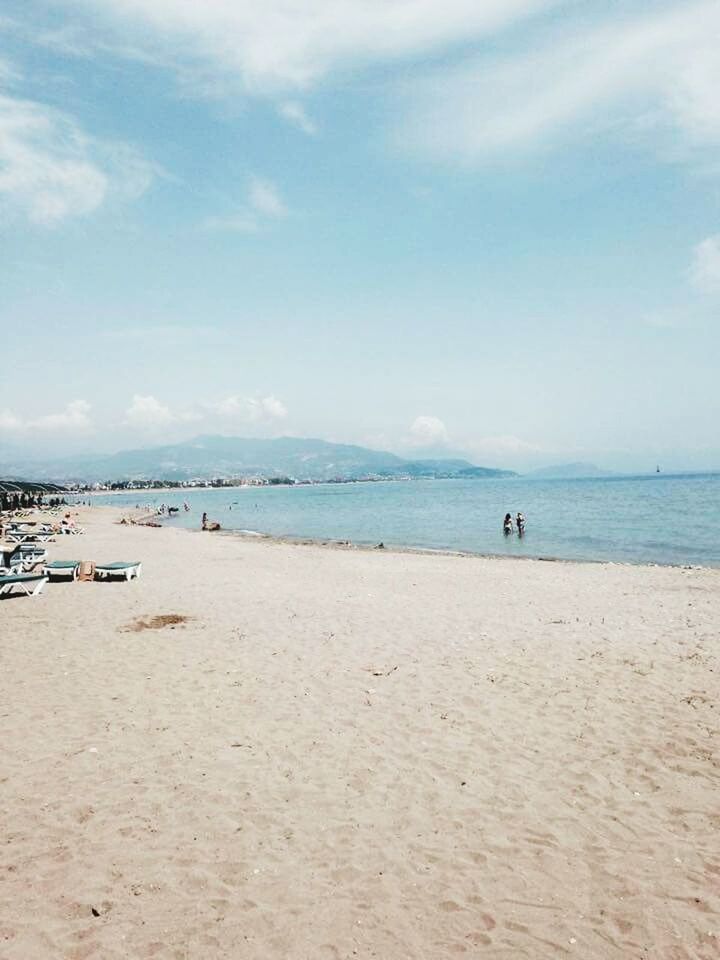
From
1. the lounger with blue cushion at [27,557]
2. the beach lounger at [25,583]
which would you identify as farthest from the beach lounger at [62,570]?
the beach lounger at [25,583]

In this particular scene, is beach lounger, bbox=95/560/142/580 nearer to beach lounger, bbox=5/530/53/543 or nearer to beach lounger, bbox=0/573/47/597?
beach lounger, bbox=0/573/47/597

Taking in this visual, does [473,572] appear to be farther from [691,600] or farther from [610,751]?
[610,751]

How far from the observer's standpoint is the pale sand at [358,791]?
14.6 ft

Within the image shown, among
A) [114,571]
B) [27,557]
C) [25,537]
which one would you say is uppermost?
[25,537]

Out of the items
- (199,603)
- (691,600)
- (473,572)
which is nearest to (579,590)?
(691,600)

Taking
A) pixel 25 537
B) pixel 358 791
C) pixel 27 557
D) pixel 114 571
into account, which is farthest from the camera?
pixel 25 537

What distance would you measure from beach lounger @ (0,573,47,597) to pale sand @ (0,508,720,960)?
386 centimetres

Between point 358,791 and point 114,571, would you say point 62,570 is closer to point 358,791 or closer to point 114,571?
point 114,571

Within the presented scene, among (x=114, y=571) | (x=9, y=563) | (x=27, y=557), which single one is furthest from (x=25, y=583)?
(x=27, y=557)

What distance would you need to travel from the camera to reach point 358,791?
6.26 meters

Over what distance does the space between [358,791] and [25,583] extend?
14.4 metres

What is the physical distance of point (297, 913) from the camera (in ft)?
14.9

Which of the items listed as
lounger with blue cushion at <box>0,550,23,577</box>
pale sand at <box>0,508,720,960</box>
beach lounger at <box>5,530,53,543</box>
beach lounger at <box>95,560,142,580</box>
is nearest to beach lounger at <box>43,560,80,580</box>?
beach lounger at <box>95,560,142,580</box>

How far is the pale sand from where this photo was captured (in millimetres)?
4445
